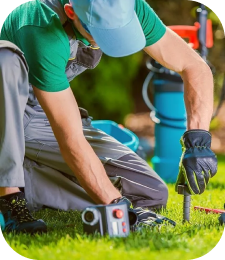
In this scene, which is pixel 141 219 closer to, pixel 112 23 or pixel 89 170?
pixel 89 170

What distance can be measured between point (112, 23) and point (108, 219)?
78 centimetres

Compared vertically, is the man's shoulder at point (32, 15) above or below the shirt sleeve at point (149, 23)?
above

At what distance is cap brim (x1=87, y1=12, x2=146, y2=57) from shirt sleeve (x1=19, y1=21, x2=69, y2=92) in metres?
0.17

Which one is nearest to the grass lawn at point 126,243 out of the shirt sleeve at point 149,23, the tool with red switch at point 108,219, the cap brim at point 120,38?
the tool with red switch at point 108,219

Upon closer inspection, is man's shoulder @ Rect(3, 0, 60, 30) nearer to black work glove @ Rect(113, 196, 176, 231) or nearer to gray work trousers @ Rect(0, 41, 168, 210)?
gray work trousers @ Rect(0, 41, 168, 210)

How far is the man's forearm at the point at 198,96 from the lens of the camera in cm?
253

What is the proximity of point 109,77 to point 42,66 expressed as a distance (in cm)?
399

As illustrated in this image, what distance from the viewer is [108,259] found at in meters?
1.90

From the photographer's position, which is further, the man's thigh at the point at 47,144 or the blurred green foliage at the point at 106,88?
the blurred green foliage at the point at 106,88

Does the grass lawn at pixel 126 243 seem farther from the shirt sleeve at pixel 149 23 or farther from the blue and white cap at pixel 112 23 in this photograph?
the shirt sleeve at pixel 149 23

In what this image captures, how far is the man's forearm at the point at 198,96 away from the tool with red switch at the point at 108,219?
60 centimetres

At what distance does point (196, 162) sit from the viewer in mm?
2328

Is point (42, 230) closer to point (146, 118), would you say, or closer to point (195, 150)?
point (195, 150)

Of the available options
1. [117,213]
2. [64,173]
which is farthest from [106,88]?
[117,213]
